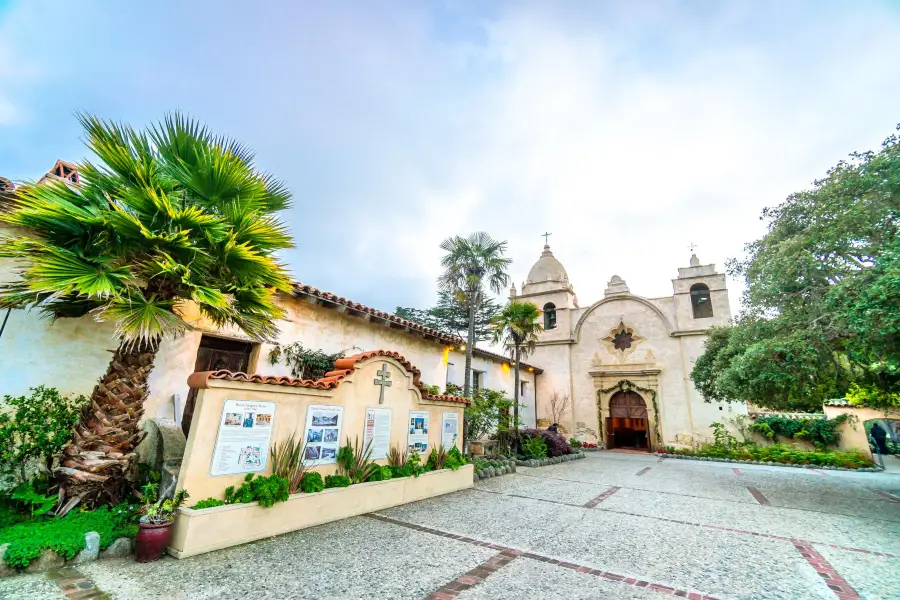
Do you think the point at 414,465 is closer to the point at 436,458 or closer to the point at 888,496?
the point at 436,458

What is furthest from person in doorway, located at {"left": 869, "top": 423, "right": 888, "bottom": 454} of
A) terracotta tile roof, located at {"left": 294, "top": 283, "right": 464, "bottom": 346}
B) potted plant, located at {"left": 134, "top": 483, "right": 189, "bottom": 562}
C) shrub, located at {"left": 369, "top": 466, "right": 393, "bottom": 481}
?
potted plant, located at {"left": 134, "top": 483, "right": 189, "bottom": 562}

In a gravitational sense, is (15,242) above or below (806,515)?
above

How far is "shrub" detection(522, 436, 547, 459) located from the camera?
40.5 ft

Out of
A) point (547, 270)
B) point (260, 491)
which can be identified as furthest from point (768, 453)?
point (260, 491)

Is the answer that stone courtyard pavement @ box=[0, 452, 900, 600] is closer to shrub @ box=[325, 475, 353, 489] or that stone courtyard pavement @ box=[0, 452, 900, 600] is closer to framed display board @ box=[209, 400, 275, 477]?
shrub @ box=[325, 475, 353, 489]

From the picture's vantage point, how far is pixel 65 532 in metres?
3.54

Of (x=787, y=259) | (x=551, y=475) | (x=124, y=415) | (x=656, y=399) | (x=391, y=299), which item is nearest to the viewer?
(x=124, y=415)

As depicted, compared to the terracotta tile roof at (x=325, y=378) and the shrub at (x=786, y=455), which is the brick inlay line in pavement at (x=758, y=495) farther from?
the shrub at (x=786, y=455)

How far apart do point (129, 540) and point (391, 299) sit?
116 feet

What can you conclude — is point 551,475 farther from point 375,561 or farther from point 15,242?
point 15,242

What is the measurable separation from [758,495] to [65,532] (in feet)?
36.9

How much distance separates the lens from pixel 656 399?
17.5m

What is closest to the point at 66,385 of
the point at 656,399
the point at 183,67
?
the point at 183,67

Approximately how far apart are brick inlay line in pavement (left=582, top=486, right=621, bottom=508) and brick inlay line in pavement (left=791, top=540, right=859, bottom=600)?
276cm
